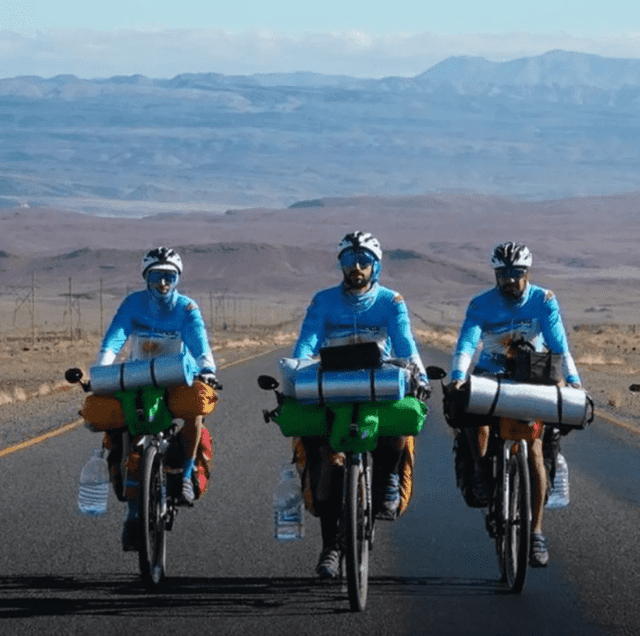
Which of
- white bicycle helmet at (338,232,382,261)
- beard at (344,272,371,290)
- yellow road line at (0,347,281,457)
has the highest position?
white bicycle helmet at (338,232,382,261)

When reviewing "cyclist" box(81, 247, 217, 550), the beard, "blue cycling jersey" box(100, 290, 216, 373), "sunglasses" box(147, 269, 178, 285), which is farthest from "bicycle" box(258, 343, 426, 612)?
"sunglasses" box(147, 269, 178, 285)

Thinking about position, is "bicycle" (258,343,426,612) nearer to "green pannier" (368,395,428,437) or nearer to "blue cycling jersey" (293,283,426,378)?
"green pannier" (368,395,428,437)

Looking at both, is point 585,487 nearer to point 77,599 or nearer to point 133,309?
point 133,309

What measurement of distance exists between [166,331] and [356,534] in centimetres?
256

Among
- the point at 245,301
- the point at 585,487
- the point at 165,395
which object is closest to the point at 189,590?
the point at 165,395

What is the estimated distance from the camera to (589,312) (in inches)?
5802

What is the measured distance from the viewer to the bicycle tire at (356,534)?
8844 millimetres

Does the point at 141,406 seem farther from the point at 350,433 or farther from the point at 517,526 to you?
the point at 517,526

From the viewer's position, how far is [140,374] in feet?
33.6

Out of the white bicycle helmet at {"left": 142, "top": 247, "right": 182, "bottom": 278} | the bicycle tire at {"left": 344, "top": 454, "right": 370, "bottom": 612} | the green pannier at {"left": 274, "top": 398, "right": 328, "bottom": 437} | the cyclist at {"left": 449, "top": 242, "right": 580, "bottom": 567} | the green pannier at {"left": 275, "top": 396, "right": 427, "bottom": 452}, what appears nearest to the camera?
the bicycle tire at {"left": 344, "top": 454, "right": 370, "bottom": 612}

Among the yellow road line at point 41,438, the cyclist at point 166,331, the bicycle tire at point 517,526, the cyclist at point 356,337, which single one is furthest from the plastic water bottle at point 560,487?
the yellow road line at point 41,438

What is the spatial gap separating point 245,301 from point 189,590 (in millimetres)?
153838

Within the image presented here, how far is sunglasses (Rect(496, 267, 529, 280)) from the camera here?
10.6m

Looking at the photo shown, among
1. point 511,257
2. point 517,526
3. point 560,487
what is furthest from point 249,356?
point 517,526
